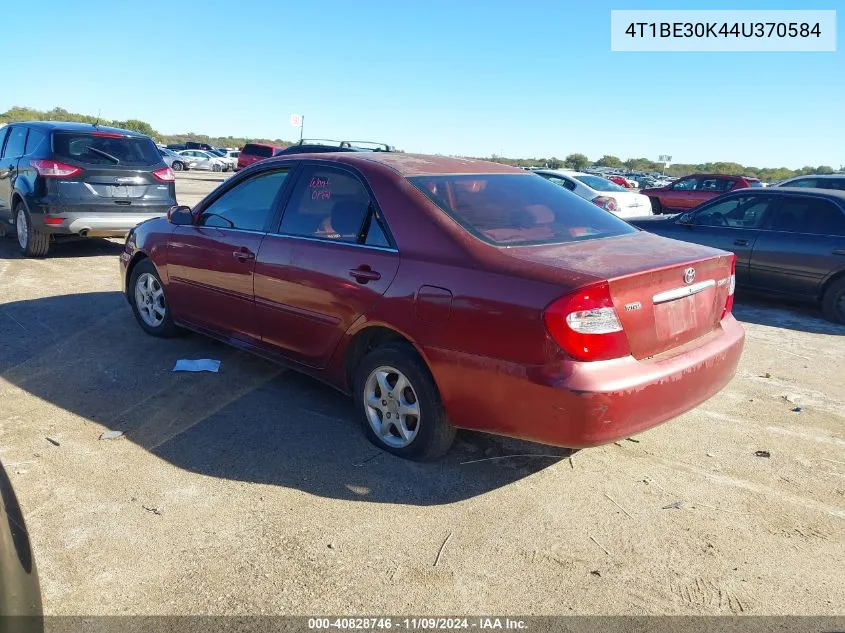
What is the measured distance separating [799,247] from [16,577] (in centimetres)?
793

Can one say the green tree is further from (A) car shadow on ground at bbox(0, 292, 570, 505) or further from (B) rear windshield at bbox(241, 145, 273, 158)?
(A) car shadow on ground at bbox(0, 292, 570, 505)

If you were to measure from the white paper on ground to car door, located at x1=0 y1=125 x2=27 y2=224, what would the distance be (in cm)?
561

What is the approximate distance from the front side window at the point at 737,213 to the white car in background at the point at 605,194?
416 centimetres

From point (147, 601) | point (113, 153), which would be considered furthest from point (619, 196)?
point (147, 601)

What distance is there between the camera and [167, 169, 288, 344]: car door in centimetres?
459

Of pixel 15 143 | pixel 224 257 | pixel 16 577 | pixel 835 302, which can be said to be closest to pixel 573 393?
pixel 16 577

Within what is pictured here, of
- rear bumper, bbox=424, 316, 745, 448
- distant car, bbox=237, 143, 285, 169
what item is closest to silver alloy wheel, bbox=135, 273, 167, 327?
rear bumper, bbox=424, 316, 745, 448

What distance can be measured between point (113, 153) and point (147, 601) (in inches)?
303

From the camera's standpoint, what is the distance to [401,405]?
3.68m

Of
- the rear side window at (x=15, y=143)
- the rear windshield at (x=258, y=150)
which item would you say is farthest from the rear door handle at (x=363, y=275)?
the rear windshield at (x=258, y=150)

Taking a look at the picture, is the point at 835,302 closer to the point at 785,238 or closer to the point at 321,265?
the point at 785,238

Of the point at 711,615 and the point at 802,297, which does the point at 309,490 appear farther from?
the point at 802,297

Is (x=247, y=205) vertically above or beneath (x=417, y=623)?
above

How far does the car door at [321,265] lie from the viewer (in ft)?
12.3
